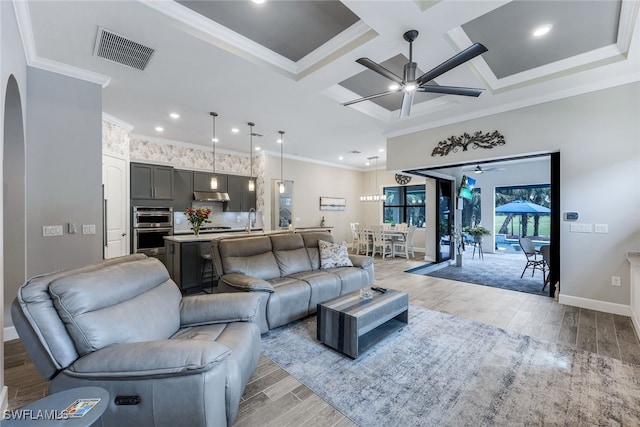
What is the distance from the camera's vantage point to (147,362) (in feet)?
4.33

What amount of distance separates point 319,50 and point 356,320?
2.91m

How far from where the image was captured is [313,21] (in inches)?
103

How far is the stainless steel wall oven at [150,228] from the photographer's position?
5449 mm

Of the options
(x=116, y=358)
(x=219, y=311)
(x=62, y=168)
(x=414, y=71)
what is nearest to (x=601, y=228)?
(x=414, y=71)

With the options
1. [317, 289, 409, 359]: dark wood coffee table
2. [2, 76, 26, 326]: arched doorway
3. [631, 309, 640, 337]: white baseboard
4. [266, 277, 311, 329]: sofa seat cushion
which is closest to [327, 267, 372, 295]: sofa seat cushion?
[266, 277, 311, 329]: sofa seat cushion

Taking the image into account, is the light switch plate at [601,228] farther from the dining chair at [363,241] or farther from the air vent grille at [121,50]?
the air vent grille at [121,50]

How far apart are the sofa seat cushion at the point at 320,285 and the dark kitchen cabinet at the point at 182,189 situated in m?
4.09

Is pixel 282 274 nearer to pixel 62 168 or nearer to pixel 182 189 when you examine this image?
pixel 62 168

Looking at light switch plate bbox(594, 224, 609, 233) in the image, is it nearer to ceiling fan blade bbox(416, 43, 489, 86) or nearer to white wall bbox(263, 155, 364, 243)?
ceiling fan blade bbox(416, 43, 489, 86)

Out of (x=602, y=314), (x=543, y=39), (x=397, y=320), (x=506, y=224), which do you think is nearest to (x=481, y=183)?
(x=506, y=224)

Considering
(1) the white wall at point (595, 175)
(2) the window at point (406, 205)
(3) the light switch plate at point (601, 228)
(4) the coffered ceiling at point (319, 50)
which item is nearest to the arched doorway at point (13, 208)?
(4) the coffered ceiling at point (319, 50)

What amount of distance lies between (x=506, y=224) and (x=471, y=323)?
7.58 m

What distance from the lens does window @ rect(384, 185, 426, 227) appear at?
9109 mm

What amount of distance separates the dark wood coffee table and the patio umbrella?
301 inches
